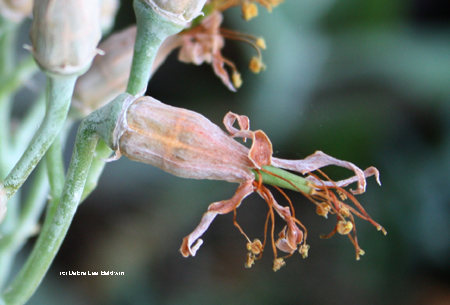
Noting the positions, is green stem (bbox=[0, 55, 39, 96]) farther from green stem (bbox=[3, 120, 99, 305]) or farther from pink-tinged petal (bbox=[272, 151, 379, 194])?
pink-tinged petal (bbox=[272, 151, 379, 194])

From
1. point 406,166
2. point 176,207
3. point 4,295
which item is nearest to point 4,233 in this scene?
point 4,295

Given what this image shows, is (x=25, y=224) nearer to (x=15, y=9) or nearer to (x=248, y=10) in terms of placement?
(x=15, y=9)

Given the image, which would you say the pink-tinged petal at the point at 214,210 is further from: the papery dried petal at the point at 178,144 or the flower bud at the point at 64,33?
the flower bud at the point at 64,33

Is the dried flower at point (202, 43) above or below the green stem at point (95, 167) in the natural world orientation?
above

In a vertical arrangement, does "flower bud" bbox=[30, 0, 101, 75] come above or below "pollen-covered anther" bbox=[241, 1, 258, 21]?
above

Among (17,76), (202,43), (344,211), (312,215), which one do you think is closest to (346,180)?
(344,211)

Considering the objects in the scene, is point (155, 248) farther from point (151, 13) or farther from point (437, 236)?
point (151, 13)

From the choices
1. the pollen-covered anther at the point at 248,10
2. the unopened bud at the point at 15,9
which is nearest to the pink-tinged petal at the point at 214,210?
the pollen-covered anther at the point at 248,10

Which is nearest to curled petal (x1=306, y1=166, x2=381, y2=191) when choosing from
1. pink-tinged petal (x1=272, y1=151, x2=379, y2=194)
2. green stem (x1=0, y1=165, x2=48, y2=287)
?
pink-tinged petal (x1=272, y1=151, x2=379, y2=194)
